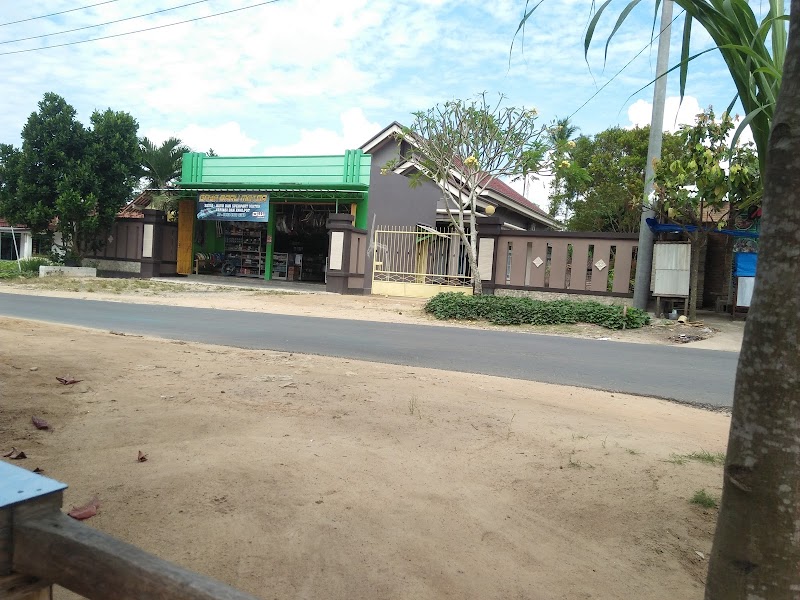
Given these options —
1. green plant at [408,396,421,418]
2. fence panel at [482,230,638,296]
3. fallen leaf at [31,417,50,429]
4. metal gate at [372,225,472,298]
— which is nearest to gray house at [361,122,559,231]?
metal gate at [372,225,472,298]

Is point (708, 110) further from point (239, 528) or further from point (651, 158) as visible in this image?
point (239, 528)

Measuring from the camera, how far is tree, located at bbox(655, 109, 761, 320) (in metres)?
12.8

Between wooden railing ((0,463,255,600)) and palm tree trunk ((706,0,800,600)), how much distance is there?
4.45ft

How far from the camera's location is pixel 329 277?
70.0ft

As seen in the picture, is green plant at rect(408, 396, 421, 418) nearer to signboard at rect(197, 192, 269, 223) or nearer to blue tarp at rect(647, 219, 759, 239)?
blue tarp at rect(647, 219, 759, 239)

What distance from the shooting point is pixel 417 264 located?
21281 millimetres

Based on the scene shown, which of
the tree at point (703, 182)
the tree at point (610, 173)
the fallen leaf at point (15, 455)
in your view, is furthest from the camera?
the tree at point (610, 173)

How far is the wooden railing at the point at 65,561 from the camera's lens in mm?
1612

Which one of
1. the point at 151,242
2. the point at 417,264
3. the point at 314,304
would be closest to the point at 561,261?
the point at 417,264

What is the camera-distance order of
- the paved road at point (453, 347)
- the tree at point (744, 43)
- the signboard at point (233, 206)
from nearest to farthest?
1. the tree at point (744, 43)
2. the paved road at point (453, 347)
3. the signboard at point (233, 206)

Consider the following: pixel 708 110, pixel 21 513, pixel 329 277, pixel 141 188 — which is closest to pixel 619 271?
pixel 708 110

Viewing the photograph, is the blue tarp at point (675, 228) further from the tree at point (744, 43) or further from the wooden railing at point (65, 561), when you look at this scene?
the wooden railing at point (65, 561)

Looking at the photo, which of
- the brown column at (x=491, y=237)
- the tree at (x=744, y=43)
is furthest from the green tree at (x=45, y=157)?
the tree at (x=744, y=43)

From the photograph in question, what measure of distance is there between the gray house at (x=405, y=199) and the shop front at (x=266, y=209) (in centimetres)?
65
